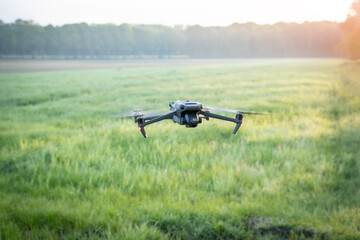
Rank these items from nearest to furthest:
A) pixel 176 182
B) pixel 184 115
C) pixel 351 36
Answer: pixel 184 115 → pixel 176 182 → pixel 351 36

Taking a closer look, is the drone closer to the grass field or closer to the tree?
the grass field

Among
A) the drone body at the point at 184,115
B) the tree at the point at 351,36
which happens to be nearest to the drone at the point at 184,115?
the drone body at the point at 184,115

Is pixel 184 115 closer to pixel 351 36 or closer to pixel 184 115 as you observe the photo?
pixel 184 115

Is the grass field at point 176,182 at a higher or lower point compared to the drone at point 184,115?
lower

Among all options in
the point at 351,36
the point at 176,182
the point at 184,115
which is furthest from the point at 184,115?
the point at 351,36

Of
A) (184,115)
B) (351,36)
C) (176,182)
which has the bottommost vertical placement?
(176,182)

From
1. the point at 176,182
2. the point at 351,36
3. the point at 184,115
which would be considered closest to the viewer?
the point at 184,115

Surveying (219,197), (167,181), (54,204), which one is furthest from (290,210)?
(54,204)

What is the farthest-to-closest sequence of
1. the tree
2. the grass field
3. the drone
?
the tree < the grass field < the drone

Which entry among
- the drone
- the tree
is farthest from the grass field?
the tree

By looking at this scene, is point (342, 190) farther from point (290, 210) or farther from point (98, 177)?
point (98, 177)

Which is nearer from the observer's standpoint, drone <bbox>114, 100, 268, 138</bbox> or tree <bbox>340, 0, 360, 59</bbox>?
drone <bbox>114, 100, 268, 138</bbox>

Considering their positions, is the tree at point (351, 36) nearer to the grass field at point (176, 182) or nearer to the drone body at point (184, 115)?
the grass field at point (176, 182)
